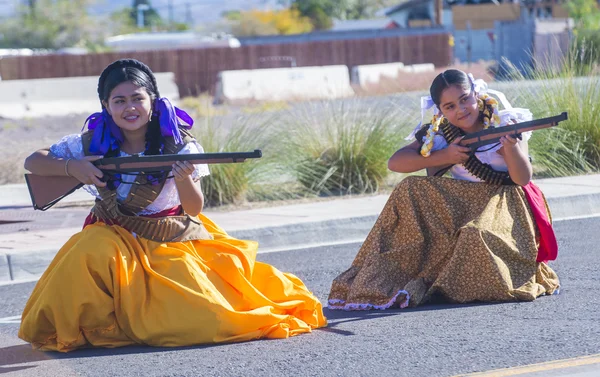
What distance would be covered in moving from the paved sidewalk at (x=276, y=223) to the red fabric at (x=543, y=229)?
10.4 ft

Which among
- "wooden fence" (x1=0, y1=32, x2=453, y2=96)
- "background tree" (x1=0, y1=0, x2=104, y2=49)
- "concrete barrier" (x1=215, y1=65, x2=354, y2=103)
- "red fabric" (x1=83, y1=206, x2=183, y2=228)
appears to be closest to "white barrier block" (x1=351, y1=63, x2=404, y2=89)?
"concrete barrier" (x1=215, y1=65, x2=354, y2=103)

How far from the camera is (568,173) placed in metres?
11.6

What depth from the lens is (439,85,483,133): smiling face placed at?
5.83 m

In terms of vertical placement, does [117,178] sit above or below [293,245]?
above

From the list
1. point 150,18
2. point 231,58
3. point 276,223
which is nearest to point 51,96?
point 231,58

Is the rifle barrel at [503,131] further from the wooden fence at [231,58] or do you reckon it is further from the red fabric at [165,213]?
the wooden fence at [231,58]

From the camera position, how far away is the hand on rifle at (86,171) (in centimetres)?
521

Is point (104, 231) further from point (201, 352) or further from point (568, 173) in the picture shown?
point (568, 173)

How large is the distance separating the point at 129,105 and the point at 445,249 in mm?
1908

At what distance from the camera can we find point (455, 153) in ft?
19.2

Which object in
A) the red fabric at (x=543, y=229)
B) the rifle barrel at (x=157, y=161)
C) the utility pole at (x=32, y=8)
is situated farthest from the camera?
the utility pole at (x=32, y=8)

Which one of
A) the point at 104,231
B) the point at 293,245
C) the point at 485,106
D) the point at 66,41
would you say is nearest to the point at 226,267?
the point at 104,231

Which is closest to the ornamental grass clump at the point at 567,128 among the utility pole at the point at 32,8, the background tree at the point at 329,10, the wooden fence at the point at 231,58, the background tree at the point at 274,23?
the wooden fence at the point at 231,58

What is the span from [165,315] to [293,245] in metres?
3.98
